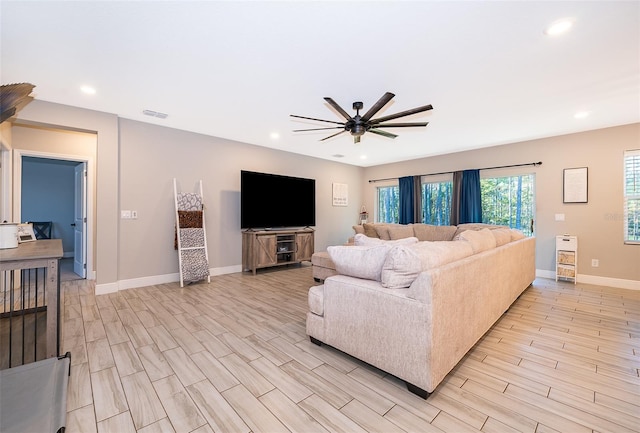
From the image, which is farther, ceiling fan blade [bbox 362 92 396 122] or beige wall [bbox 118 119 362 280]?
beige wall [bbox 118 119 362 280]

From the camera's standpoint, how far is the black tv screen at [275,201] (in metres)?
5.03

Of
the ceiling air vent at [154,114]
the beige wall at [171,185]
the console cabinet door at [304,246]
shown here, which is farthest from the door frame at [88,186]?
the console cabinet door at [304,246]

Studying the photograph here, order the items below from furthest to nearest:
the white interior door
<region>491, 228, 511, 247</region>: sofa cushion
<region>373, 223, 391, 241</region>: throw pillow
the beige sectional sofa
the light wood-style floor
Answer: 1. <region>373, 223, 391, 241</region>: throw pillow
2. the white interior door
3. <region>491, 228, 511, 247</region>: sofa cushion
4. the beige sectional sofa
5. the light wood-style floor

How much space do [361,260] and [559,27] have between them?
2283mm

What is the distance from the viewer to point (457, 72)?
2.65 meters

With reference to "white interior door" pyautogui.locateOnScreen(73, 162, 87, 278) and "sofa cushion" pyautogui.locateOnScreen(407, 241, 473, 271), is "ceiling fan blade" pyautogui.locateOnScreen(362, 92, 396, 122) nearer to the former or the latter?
"sofa cushion" pyautogui.locateOnScreen(407, 241, 473, 271)

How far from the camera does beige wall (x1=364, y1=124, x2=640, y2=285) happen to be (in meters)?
4.19

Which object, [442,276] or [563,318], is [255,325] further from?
[563,318]

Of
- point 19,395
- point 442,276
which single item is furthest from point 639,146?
point 19,395

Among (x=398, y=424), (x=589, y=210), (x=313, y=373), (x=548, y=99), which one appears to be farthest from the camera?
(x=589, y=210)

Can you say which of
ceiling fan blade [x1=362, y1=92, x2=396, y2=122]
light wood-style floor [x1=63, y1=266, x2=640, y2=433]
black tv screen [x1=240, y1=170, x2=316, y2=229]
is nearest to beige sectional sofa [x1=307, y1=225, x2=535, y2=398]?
light wood-style floor [x1=63, y1=266, x2=640, y2=433]

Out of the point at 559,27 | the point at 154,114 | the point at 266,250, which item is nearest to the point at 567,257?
the point at 559,27

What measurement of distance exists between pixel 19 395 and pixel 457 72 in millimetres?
4100

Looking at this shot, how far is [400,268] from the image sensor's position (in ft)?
5.86
